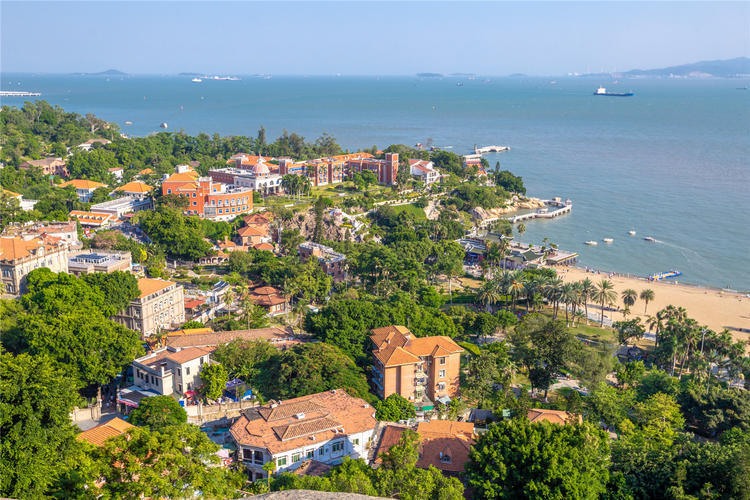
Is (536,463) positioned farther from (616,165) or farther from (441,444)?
(616,165)

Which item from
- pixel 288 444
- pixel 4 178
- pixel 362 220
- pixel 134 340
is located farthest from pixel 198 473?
pixel 4 178

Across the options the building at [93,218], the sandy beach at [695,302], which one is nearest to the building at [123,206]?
the building at [93,218]

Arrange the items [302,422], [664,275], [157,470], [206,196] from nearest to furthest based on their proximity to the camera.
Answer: [157,470] < [302,422] < [664,275] < [206,196]

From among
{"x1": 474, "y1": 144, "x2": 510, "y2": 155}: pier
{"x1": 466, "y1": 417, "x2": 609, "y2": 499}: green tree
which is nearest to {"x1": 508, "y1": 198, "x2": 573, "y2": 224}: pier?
{"x1": 474, "y1": 144, "x2": 510, "y2": 155}: pier

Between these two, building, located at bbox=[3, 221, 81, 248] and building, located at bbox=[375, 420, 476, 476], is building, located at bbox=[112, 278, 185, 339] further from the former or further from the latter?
building, located at bbox=[375, 420, 476, 476]

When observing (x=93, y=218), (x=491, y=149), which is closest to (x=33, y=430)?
(x=93, y=218)

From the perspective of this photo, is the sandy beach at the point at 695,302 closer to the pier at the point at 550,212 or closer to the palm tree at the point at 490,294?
the palm tree at the point at 490,294

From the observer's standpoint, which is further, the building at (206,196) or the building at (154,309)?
the building at (206,196)
